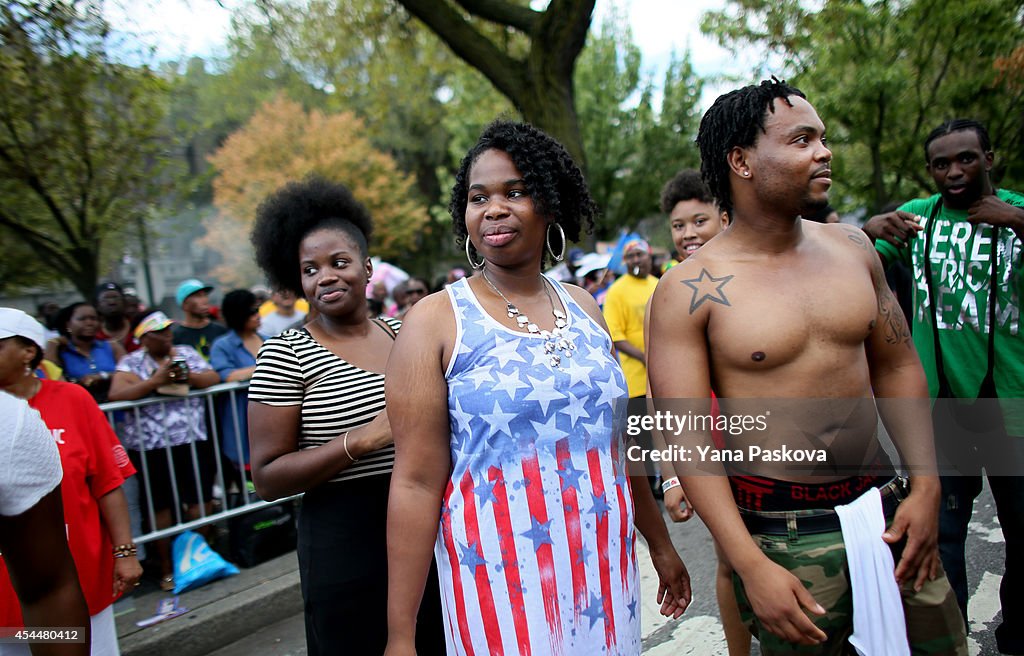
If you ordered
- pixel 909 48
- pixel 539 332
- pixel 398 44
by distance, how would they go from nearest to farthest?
pixel 539 332 < pixel 398 44 < pixel 909 48

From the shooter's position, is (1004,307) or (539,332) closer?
(539,332)

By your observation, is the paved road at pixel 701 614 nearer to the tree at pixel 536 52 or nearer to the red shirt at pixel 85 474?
the red shirt at pixel 85 474

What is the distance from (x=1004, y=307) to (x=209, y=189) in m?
33.6

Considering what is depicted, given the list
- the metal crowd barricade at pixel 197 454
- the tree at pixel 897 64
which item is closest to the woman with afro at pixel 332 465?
the metal crowd barricade at pixel 197 454

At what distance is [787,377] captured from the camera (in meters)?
1.95

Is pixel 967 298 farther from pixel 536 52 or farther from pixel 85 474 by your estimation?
pixel 536 52

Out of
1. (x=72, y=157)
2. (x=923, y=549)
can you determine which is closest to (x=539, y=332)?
(x=923, y=549)

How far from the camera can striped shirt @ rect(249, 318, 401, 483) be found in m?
2.31

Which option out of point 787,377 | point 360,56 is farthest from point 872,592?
point 360,56

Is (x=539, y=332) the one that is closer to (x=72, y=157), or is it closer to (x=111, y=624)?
(x=111, y=624)

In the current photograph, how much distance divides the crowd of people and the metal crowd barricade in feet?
6.09

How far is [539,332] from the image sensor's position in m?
1.93

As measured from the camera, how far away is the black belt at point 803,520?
6.37 ft

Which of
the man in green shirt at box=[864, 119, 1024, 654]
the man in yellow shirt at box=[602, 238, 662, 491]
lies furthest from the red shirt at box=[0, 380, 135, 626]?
the man in yellow shirt at box=[602, 238, 662, 491]
